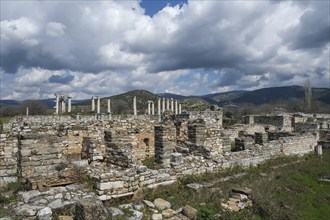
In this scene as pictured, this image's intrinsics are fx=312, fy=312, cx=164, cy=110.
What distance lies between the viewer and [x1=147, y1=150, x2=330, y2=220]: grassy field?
356 inches

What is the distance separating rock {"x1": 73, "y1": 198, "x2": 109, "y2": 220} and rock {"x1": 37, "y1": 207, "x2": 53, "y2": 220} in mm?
636

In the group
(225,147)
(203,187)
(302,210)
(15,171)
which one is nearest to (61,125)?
(15,171)

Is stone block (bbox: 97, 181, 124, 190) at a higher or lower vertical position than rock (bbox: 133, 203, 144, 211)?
higher

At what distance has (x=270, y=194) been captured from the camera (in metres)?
10.6

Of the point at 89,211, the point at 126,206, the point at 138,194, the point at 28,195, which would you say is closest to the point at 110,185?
the point at 126,206

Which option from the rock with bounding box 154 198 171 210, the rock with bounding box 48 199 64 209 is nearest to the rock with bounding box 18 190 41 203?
the rock with bounding box 48 199 64 209

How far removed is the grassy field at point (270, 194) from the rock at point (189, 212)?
0.16 meters

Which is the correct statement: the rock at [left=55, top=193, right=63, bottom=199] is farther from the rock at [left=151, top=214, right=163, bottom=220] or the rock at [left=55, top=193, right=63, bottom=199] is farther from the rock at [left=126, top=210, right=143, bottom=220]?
the rock at [left=151, top=214, right=163, bottom=220]

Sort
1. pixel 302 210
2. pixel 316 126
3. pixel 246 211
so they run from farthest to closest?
1. pixel 316 126
2. pixel 302 210
3. pixel 246 211

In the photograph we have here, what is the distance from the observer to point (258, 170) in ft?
46.1

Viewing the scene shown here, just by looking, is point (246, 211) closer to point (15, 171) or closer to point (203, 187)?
point (203, 187)

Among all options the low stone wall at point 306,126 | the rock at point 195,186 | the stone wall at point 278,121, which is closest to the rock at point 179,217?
the rock at point 195,186

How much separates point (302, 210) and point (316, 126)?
18.8 metres

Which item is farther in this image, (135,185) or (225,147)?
(225,147)
